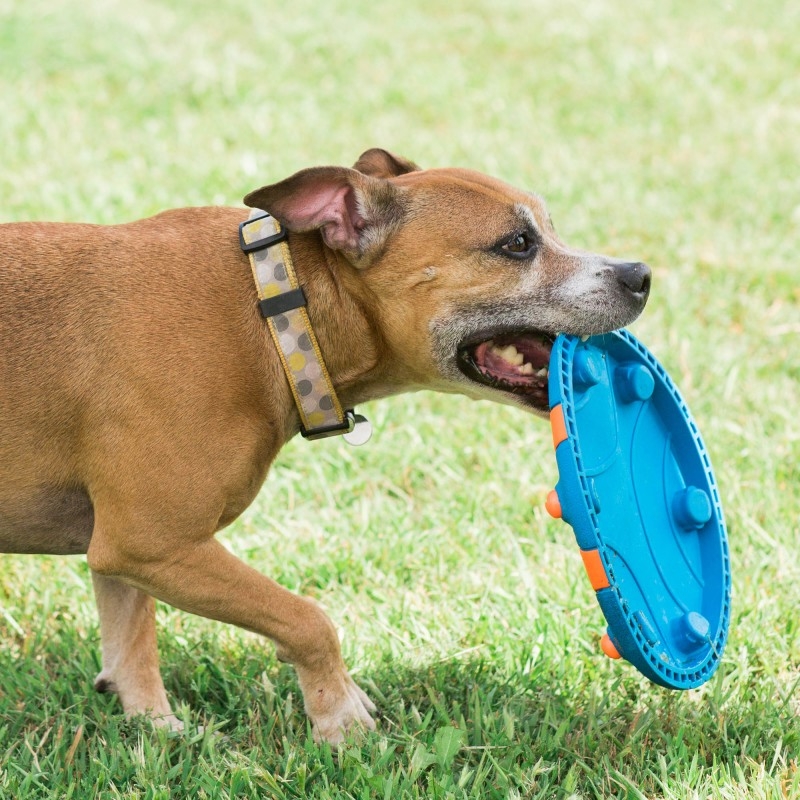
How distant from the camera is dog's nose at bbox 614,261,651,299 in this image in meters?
3.98

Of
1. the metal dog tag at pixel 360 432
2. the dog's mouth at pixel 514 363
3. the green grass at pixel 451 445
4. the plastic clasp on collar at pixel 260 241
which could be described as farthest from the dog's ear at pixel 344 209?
the green grass at pixel 451 445

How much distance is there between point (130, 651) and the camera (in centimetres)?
408

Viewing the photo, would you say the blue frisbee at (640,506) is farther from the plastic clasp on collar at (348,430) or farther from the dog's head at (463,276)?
the plastic clasp on collar at (348,430)

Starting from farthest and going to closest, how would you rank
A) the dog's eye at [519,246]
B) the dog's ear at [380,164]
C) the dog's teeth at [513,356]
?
the dog's ear at [380,164], the dog's teeth at [513,356], the dog's eye at [519,246]

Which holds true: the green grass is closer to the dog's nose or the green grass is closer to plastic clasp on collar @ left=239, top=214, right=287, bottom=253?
the dog's nose

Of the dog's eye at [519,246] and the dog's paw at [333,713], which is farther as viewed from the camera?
the dog's eye at [519,246]

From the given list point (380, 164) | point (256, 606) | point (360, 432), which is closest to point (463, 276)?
point (360, 432)

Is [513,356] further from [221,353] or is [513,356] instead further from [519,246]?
[221,353]

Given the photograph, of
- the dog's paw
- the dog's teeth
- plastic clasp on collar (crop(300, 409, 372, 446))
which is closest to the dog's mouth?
the dog's teeth

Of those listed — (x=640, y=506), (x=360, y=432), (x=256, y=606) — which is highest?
(x=360, y=432)

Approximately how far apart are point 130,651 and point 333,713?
2.61 feet

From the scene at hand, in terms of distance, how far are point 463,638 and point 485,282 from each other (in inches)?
55.4

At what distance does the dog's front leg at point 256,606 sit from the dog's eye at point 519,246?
4.50 feet

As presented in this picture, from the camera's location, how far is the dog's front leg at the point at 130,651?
4051mm
